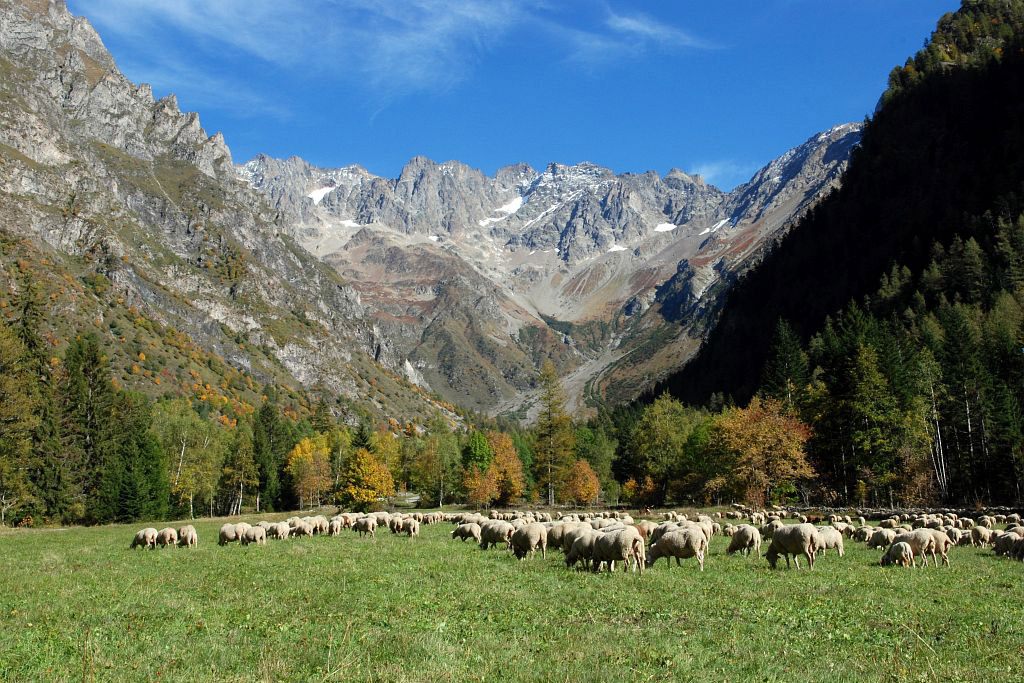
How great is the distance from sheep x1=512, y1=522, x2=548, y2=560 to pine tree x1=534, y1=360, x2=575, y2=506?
172ft

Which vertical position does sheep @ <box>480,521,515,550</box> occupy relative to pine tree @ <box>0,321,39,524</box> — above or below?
below

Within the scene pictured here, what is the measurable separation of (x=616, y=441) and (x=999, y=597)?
125 meters

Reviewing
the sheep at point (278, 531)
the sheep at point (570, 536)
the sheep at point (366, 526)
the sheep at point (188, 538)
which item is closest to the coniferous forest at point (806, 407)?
the sheep at point (278, 531)

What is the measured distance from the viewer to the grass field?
1021cm

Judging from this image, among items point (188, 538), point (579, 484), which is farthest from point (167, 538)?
point (579, 484)

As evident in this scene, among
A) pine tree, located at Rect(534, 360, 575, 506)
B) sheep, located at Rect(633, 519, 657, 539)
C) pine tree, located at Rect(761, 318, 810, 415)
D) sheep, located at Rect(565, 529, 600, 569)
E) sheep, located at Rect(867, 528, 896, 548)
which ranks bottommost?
sheep, located at Rect(867, 528, 896, 548)

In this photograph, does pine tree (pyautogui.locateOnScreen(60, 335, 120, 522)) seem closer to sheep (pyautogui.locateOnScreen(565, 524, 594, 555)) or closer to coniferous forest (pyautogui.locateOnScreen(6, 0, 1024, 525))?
coniferous forest (pyautogui.locateOnScreen(6, 0, 1024, 525))

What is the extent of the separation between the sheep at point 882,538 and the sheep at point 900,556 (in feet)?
18.5

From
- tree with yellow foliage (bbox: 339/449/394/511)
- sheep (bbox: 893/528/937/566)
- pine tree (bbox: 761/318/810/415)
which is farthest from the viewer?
tree with yellow foliage (bbox: 339/449/394/511)

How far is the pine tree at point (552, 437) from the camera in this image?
80.1m

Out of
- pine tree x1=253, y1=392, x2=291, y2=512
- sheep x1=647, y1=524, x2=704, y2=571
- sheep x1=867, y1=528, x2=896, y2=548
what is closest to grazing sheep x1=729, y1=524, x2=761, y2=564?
sheep x1=647, y1=524, x2=704, y2=571

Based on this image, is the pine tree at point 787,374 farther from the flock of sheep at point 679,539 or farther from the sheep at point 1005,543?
the sheep at point 1005,543

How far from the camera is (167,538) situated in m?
33.3

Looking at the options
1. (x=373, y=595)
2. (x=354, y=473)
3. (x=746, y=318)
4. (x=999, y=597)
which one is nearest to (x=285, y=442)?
(x=354, y=473)
